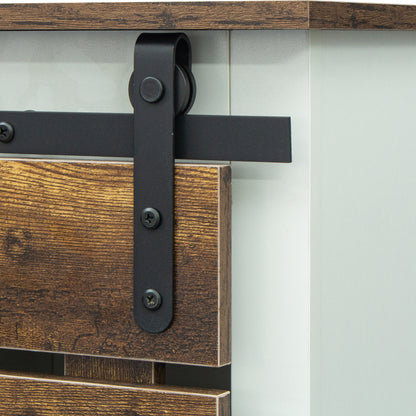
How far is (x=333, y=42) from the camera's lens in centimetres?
77

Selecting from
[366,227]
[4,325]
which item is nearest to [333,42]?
[366,227]

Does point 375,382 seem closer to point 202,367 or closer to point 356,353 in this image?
point 356,353

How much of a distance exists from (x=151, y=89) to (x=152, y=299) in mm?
179

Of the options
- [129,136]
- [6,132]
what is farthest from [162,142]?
[6,132]

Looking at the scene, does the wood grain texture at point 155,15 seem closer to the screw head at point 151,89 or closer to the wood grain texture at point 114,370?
the screw head at point 151,89

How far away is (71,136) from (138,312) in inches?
6.5

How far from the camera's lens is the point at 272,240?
0.77 meters

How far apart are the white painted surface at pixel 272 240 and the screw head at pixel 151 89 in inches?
2.5

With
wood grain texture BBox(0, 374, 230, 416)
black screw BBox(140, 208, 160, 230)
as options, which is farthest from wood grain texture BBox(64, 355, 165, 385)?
black screw BBox(140, 208, 160, 230)

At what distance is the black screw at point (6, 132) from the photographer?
82cm

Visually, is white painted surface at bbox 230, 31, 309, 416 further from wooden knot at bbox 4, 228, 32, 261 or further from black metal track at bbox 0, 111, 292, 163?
wooden knot at bbox 4, 228, 32, 261

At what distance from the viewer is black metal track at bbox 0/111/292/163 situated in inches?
29.5

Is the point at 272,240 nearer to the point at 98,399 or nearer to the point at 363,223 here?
the point at 363,223

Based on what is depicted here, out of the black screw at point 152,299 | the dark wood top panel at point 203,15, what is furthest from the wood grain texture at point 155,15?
the black screw at point 152,299
